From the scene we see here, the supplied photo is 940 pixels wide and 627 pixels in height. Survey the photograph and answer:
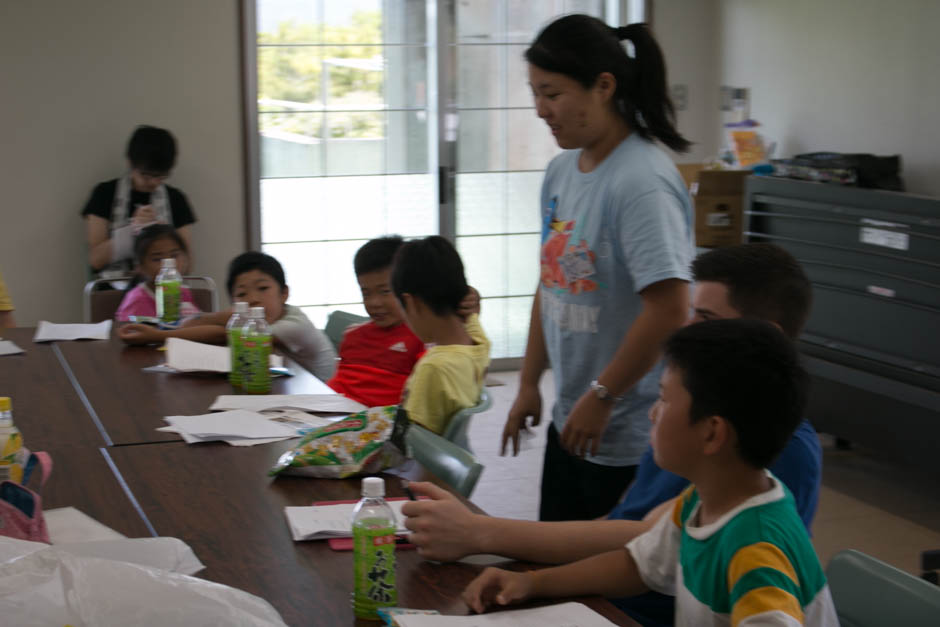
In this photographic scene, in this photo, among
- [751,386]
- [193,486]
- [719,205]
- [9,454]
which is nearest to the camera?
[751,386]

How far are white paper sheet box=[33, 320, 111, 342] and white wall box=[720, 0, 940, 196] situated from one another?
126 inches

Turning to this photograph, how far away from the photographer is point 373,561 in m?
1.29

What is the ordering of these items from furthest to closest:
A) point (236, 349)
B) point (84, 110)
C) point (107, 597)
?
1. point (84, 110)
2. point (236, 349)
3. point (107, 597)

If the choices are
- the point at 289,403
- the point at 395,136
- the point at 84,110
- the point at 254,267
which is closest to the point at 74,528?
the point at 289,403

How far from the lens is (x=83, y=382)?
8.64ft

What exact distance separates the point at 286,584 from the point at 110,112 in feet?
12.8

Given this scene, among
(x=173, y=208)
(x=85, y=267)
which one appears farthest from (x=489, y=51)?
(x=85, y=267)

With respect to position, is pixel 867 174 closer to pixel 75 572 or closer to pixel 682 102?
pixel 682 102

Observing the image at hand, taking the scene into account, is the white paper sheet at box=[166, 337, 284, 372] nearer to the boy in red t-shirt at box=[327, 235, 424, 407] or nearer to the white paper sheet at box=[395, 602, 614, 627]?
the boy in red t-shirt at box=[327, 235, 424, 407]

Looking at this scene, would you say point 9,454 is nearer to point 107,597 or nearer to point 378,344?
point 107,597

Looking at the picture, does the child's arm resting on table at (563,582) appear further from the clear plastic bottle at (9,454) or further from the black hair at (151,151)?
the black hair at (151,151)

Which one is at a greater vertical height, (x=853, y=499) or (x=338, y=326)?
(x=338, y=326)

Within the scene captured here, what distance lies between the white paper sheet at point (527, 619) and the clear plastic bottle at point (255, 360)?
1350 mm

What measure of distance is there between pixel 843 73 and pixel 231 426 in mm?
3554
